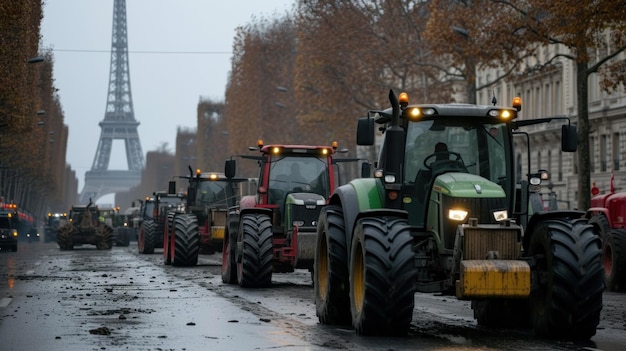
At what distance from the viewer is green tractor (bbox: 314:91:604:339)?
12125 millimetres

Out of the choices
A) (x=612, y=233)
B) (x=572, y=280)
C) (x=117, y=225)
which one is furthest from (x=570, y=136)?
(x=117, y=225)

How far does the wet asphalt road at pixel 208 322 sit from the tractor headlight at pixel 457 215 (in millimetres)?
1060

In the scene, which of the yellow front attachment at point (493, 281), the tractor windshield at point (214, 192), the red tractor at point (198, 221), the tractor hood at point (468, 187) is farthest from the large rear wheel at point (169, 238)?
the yellow front attachment at point (493, 281)

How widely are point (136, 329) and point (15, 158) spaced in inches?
3129

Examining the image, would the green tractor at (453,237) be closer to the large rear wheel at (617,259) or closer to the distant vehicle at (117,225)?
the large rear wheel at (617,259)

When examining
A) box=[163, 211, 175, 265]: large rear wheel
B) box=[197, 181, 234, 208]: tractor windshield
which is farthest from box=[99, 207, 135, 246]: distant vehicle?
box=[163, 211, 175, 265]: large rear wheel

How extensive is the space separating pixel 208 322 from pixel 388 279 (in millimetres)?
2759

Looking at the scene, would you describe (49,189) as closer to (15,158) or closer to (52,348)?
(15,158)

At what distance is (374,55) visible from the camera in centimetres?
6288

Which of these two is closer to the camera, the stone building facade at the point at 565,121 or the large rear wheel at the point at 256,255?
the large rear wheel at the point at 256,255

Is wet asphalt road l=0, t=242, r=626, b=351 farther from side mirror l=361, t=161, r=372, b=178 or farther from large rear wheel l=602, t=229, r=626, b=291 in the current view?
side mirror l=361, t=161, r=372, b=178

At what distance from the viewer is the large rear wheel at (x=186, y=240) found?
32750 mm

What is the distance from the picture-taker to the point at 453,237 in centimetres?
1300

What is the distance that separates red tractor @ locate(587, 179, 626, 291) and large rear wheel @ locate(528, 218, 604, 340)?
36.8 ft
